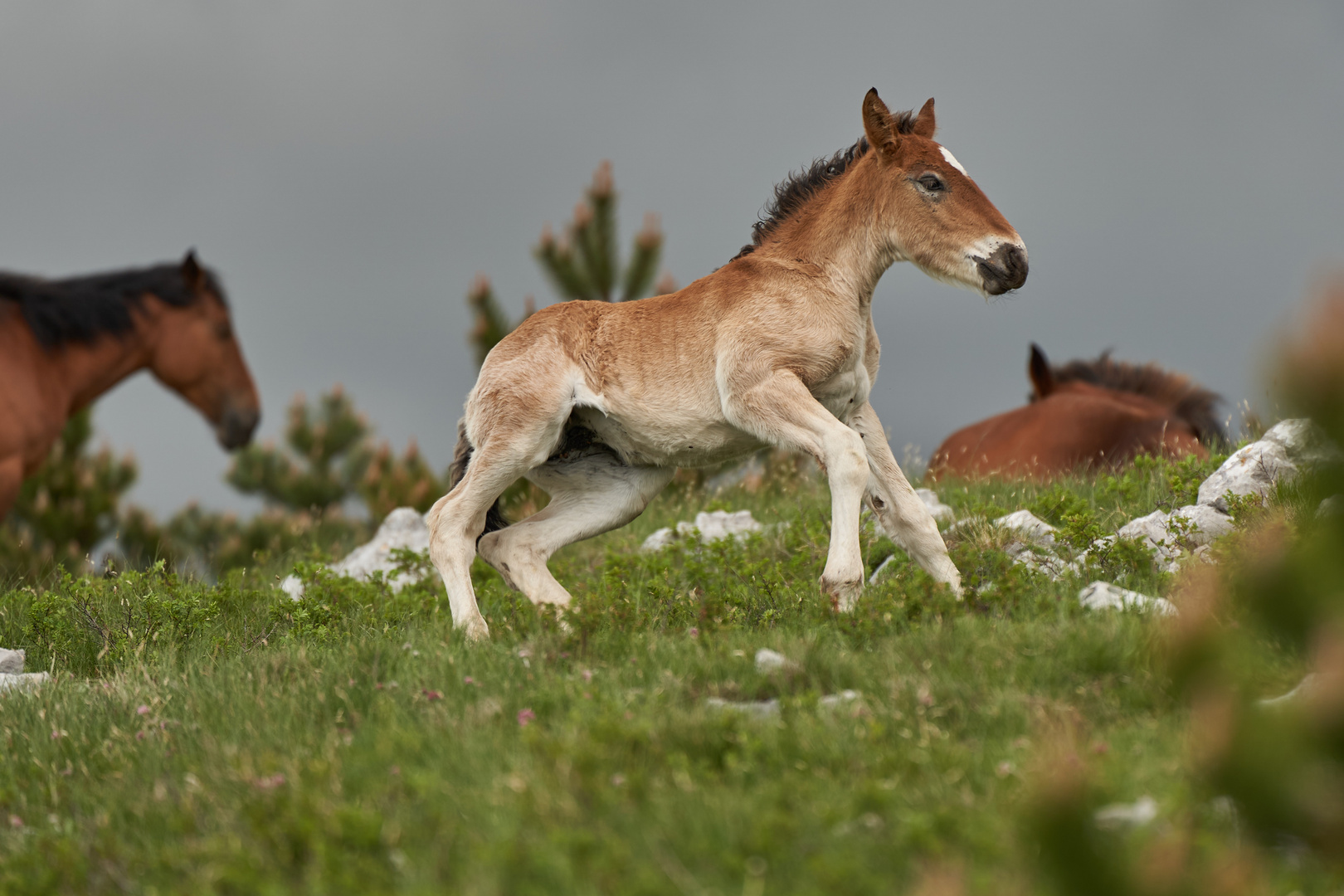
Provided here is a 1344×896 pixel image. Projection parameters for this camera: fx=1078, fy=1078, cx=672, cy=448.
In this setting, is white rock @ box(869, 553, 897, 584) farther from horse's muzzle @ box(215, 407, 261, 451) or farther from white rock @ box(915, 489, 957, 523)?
horse's muzzle @ box(215, 407, 261, 451)

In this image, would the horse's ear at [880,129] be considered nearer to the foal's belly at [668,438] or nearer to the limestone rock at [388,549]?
the foal's belly at [668,438]

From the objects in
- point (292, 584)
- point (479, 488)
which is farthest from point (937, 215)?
point (292, 584)

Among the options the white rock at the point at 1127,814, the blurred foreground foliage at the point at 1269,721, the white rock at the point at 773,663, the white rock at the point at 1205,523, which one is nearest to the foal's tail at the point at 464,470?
the white rock at the point at 773,663

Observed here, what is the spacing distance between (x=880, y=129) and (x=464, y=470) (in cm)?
360

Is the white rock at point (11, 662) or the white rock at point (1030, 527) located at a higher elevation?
the white rock at point (11, 662)

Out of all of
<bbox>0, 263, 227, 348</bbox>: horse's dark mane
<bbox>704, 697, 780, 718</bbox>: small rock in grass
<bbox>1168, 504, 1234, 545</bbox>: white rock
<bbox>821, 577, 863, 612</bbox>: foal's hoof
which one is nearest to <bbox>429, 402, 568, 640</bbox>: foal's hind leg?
<bbox>821, 577, 863, 612</bbox>: foal's hoof

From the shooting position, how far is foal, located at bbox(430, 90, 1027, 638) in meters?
6.26

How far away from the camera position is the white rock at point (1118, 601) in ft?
16.1

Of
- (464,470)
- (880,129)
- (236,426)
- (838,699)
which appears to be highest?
(236,426)

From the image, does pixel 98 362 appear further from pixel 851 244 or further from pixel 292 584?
pixel 851 244

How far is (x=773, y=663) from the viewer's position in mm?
4520

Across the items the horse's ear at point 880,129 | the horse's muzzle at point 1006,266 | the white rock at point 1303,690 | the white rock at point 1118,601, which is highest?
the horse's ear at point 880,129

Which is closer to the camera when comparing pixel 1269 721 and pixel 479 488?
pixel 1269 721

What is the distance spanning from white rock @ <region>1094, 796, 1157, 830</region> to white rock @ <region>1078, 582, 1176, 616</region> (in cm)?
187
